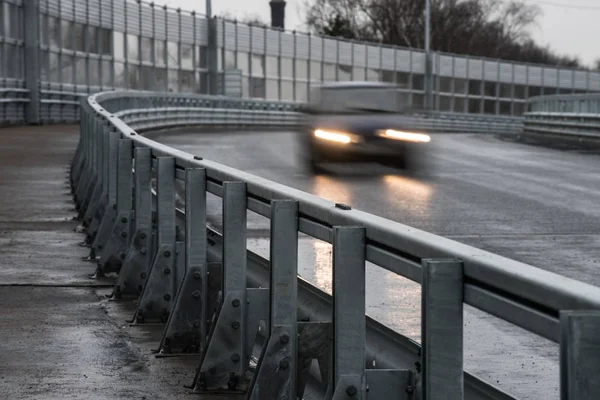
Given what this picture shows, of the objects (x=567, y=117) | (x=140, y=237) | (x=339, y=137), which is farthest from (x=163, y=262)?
(x=567, y=117)

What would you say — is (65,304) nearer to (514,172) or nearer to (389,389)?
(389,389)

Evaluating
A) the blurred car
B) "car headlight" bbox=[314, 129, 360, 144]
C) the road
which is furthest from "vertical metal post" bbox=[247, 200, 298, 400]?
"car headlight" bbox=[314, 129, 360, 144]

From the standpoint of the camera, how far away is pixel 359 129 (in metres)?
25.3

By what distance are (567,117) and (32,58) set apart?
1979 centimetres

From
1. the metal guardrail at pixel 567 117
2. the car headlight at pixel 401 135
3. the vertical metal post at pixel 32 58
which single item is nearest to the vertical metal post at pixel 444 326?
the car headlight at pixel 401 135

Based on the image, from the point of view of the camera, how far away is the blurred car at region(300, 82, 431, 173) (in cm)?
2508

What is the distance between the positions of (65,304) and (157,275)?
1258 mm

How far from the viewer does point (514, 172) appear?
25.0m

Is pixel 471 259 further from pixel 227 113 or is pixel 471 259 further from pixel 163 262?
pixel 227 113

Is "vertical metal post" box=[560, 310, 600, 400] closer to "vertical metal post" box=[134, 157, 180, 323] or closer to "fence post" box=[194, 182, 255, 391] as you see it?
"fence post" box=[194, 182, 255, 391]

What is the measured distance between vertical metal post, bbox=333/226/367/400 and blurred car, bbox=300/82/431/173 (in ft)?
66.7

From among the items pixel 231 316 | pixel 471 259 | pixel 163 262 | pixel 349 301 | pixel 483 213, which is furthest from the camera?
pixel 483 213

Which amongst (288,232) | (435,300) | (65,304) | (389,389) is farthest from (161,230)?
(435,300)

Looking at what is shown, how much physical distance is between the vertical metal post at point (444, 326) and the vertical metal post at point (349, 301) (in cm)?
84
